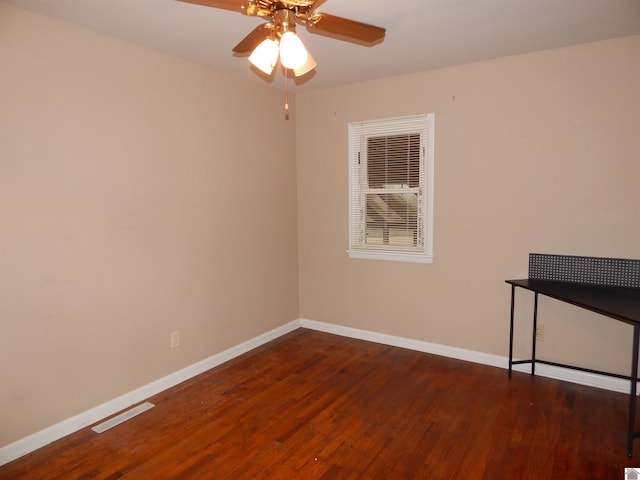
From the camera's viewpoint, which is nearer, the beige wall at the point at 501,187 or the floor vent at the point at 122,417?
the floor vent at the point at 122,417

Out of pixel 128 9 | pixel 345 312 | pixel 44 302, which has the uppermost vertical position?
pixel 128 9

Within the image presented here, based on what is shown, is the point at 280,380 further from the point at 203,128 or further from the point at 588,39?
the point at 588,39

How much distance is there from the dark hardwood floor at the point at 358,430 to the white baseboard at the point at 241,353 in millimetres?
63

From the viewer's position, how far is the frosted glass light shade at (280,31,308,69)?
165 cm

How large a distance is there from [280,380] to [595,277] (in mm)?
2465

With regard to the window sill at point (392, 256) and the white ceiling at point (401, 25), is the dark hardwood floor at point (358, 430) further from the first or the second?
the white ceiling at point (401, 25)

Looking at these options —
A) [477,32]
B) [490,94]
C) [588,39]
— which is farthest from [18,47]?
[588,39]

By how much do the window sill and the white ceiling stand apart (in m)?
1.63

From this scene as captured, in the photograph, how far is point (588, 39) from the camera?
2.78m

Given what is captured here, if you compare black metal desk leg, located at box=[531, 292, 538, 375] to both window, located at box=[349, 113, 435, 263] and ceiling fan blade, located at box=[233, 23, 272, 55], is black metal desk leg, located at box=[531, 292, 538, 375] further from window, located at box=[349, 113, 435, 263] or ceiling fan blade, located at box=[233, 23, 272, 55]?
ceiling fan blade, located at box=[233, 23, 272, 55]

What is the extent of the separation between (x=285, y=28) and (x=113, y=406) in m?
2.57

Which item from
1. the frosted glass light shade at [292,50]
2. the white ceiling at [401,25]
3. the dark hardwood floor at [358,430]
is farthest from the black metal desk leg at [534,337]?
the frosted glass light shade at [292,50]

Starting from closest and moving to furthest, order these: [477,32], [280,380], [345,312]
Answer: [477,32] < [280,380] < [345,312]

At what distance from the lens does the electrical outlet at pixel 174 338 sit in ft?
10.3
